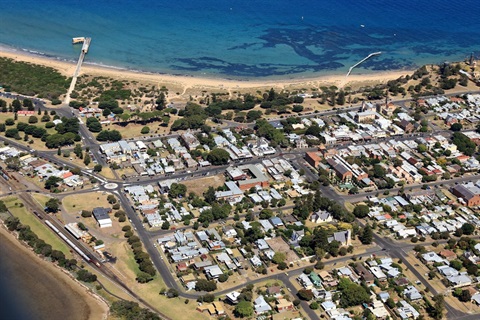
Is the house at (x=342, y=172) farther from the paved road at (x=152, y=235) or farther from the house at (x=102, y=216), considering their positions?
the house at (x=102, y=216)

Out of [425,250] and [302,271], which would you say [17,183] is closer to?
[302,271]

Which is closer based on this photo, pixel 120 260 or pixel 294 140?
pixel 120 260

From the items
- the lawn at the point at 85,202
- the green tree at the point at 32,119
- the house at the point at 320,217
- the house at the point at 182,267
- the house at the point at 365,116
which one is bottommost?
the house at the point at 182,267

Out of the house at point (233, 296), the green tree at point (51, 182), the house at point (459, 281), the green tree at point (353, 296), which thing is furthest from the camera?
the green tree at point (51, 182)

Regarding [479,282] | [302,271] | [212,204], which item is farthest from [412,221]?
[212,204]

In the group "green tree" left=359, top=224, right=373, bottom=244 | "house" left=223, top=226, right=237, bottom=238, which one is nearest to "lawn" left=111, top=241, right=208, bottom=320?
"house" left=223, top=226, right=237, bottom=238

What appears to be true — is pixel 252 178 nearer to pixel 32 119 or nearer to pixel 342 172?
pixel 342 172

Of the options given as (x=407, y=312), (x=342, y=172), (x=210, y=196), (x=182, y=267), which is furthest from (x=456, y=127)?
(x=182, y=267)

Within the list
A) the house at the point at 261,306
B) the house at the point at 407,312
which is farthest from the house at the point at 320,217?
the house at the point at 261,306
